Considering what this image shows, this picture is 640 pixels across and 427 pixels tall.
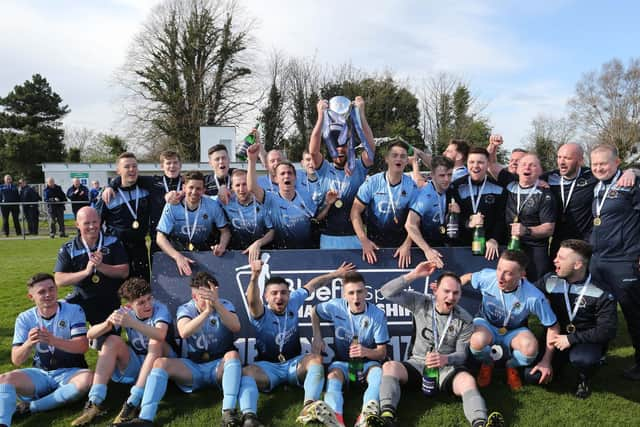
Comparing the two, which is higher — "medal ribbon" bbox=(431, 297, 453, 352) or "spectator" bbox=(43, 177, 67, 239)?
"spectator" bbox=(43, 177, 67, 239)

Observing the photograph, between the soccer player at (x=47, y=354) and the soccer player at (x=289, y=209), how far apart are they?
2.30 m

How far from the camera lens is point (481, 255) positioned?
526 cm

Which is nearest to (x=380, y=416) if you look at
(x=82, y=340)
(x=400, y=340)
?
(x=400, y=340)

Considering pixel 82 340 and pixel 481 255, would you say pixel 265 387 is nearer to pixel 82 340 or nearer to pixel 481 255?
pixel 82 340

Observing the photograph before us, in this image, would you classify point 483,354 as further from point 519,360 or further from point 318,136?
point 318,136

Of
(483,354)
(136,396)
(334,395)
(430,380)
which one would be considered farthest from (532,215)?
(136,396)

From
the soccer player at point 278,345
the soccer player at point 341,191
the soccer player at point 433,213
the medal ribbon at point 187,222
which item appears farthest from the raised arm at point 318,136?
the soccer player at point 278,345

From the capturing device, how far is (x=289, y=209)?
5570mm

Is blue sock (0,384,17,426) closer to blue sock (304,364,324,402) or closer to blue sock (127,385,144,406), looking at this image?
blue sock (127,385,144,406)

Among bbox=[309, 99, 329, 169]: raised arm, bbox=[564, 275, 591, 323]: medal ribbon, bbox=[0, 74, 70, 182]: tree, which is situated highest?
bbox=[0, 74, 70, 182]: tree

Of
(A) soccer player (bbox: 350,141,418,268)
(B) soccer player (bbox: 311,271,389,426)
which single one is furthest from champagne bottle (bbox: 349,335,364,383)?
(A) soccer player (bbox: 350,141,418,268)

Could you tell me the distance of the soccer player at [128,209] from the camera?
19.3 ft

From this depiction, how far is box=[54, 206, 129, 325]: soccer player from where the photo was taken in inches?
200

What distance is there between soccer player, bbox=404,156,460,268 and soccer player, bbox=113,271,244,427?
2.21 m
